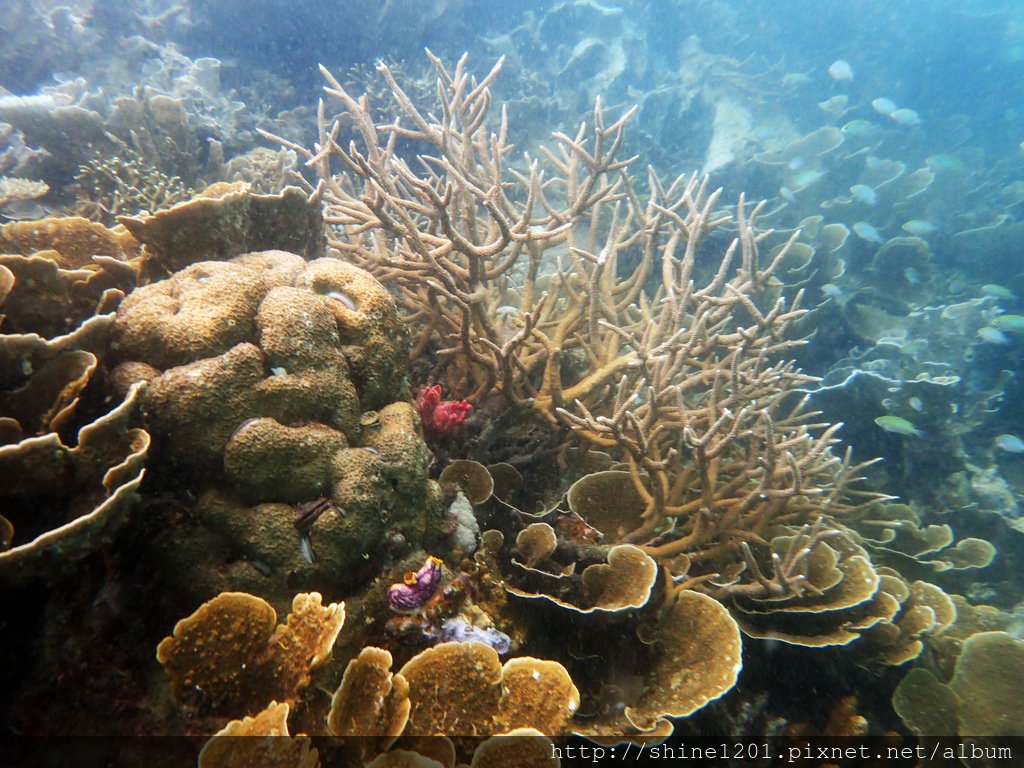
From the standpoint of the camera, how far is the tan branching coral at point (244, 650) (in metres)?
1.44

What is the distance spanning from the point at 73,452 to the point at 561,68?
14339 millimetres

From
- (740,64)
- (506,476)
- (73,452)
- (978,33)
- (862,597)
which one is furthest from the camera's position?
(978,33)

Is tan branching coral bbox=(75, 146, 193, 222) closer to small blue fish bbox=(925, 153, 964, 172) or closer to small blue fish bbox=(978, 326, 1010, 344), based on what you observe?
small blue fish bbox=(978, 326, 1010, 344)

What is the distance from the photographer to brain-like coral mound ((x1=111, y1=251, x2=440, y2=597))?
1.75 m

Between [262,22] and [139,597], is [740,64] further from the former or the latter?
[139,597]

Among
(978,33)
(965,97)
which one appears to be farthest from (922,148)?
(978,33)

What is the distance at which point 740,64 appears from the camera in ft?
53.9

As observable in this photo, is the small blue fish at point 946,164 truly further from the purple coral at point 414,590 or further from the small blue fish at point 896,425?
the purple coral at point 414,590

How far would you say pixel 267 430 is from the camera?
180 cm

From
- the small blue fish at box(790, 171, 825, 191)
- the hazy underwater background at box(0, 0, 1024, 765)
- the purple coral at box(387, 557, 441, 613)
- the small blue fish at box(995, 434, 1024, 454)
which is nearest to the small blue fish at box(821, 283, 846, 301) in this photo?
the hazy underwater background at box(0, 0, 1024, 765)

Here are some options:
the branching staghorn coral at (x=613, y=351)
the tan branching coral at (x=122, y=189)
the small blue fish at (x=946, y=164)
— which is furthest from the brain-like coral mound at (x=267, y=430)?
the small blue fish at (x=946, y=164)

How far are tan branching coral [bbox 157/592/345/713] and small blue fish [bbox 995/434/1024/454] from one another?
758 cm

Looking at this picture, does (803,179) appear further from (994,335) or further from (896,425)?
(896,425)

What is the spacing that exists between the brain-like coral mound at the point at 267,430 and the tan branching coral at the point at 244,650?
0.25 metres
